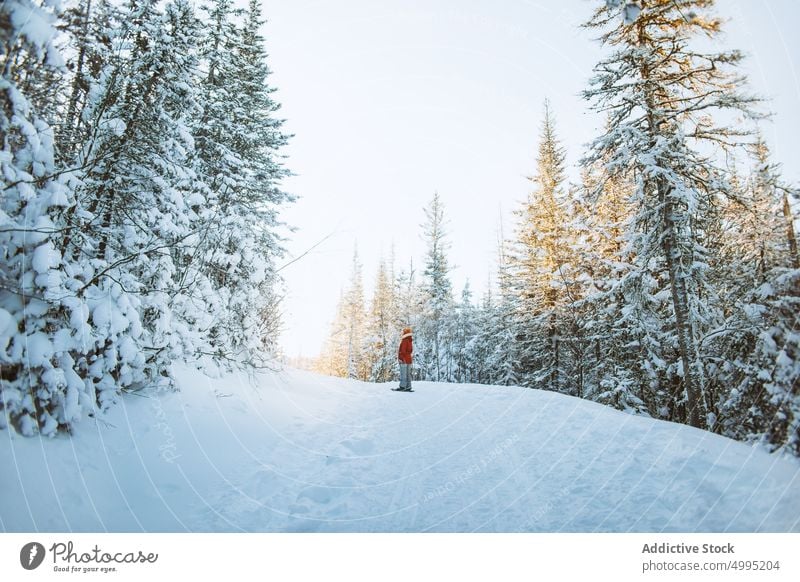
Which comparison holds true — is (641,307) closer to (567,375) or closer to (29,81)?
(567,375)

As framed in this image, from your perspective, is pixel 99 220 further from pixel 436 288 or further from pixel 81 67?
pixel 436 288

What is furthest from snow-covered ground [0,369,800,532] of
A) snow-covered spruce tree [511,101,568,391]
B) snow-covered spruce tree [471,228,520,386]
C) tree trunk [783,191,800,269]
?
snow-covered spruce tree [471,228,520,386]

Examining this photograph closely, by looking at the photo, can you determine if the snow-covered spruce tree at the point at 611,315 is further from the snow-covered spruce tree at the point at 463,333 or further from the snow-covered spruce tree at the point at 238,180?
the snow-covered spruce tree at the point at 463,333

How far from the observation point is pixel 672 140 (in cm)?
883

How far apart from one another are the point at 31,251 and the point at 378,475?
455cm

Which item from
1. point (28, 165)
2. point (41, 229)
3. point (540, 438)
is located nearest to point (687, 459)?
point (540, 438)

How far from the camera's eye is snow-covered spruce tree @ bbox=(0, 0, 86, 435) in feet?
8.77

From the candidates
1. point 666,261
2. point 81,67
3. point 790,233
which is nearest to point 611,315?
point 666,261

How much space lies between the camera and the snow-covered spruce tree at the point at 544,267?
19062 millimetres

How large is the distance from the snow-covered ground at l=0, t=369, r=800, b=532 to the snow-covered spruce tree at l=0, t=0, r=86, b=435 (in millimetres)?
386

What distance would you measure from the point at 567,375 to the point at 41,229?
914 inches

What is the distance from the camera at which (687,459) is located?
13.2ft

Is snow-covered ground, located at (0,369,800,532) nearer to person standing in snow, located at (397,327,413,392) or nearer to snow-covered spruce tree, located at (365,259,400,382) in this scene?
person standing in snow, located at (397,327,413,392)

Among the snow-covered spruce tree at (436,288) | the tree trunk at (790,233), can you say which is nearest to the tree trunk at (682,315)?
the tree trunk at (790,233)
